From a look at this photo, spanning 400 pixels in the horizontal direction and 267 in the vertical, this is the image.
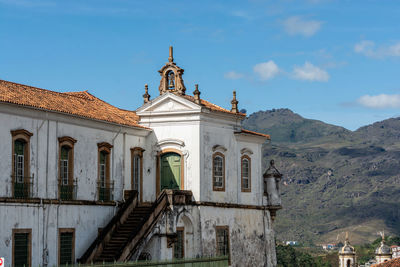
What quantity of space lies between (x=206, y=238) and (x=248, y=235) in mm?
4226

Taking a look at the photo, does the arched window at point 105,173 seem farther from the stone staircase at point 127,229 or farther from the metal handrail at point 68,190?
the metal handrail at point 68,190

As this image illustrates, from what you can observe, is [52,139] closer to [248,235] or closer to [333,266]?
[248,235]

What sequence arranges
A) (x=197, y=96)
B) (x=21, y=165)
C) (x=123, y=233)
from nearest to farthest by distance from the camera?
1. (x=21, y=165)
2. (x=123, y=233)
3. (x=197, y=96)

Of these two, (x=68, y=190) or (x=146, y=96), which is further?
(x=146, y=96)

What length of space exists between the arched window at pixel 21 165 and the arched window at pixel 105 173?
15.1 feet

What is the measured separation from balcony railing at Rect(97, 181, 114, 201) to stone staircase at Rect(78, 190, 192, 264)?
0.78 metres

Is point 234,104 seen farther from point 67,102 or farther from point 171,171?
point 67,102

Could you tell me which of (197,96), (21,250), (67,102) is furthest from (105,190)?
(197,96)

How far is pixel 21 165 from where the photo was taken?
2853 cm

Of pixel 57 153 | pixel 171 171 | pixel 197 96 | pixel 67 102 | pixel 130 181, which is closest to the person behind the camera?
pixel 57 153

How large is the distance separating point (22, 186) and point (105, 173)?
5.51 m

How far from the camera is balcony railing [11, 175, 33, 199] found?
1102 inches

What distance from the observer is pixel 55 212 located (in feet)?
97.2

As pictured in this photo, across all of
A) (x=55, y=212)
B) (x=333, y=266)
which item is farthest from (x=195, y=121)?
(x=333, y=266)
